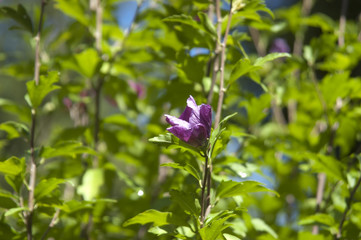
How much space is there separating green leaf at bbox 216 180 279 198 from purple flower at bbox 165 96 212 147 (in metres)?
0.12

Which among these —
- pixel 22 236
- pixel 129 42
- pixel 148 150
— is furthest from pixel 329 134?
pixel 22 236

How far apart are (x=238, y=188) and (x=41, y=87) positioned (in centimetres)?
62

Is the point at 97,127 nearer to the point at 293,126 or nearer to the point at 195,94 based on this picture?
the point at 195,94

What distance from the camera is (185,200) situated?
823mm

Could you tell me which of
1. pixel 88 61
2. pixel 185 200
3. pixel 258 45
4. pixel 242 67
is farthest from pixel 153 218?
pixel 258 45

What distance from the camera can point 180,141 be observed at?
2.66 ft

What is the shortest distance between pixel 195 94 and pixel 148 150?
57 centimetres

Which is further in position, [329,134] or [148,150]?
[148,150]

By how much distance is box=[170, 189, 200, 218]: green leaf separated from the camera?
2.68ft

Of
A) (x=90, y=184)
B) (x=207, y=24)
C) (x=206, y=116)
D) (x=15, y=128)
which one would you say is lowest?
(x=90, y=184)

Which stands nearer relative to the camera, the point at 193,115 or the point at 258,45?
the point at 193,115

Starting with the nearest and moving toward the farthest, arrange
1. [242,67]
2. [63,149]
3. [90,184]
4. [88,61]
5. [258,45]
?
[242,67]
[63,149]
[90,184]
[88,61]
[258,45]

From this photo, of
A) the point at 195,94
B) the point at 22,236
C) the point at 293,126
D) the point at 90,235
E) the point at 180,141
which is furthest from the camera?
the point at 293,126

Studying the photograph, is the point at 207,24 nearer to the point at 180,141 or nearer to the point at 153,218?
the point at 180,141
